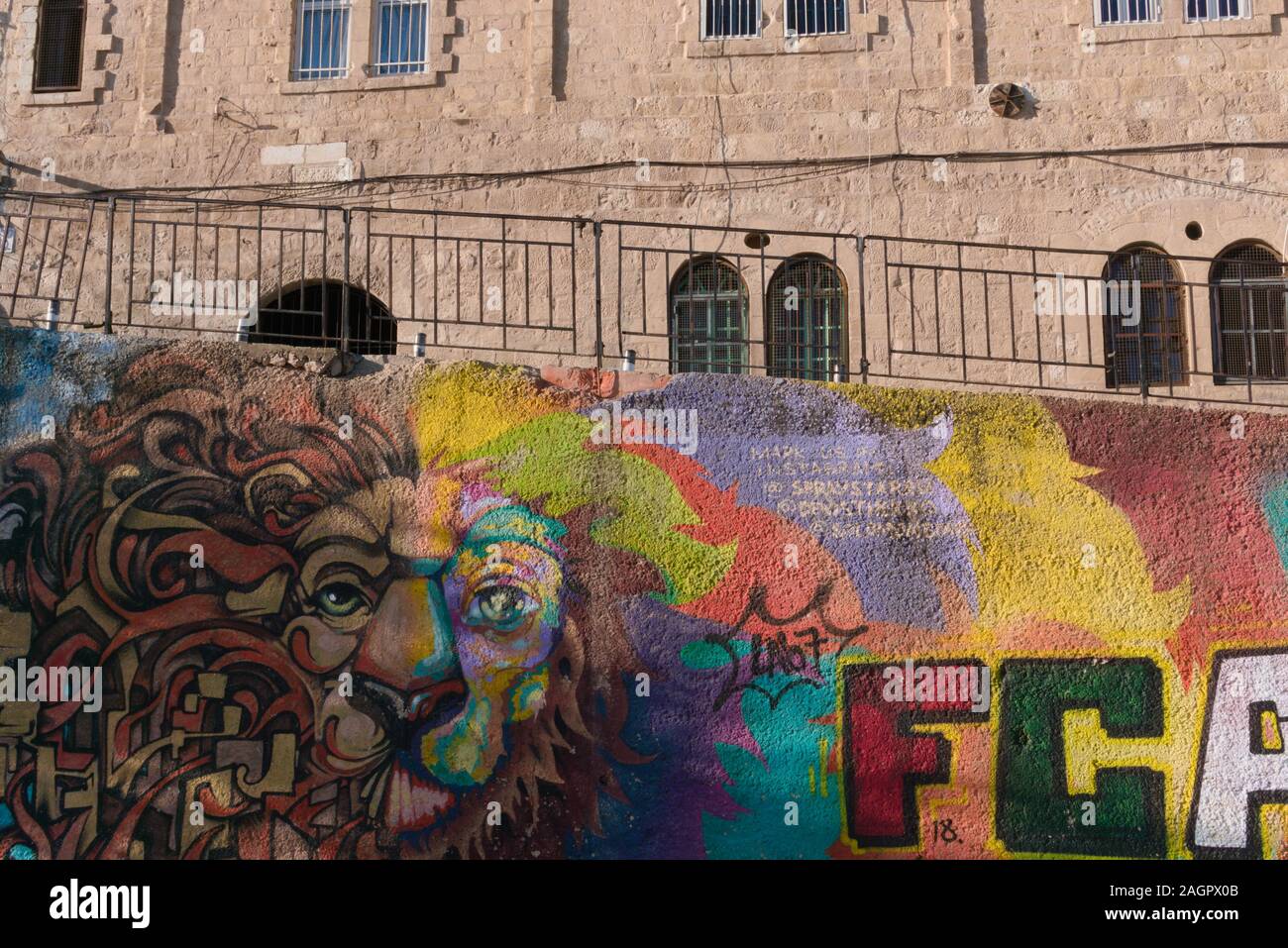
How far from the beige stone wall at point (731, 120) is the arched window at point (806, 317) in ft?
0.63

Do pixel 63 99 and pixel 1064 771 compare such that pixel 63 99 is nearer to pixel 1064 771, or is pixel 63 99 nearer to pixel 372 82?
pixel 372 82

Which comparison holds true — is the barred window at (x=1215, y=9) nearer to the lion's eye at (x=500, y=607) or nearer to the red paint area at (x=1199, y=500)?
the red paint area at (x=1199, y=500)

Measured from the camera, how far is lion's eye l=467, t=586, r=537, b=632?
866cm

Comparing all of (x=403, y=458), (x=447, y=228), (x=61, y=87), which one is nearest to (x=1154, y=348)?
(x=447, y=228)

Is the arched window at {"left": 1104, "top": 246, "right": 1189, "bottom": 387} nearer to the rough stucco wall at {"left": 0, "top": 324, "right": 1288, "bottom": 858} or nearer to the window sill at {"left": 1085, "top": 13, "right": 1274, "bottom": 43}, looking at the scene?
the window sill at {"left": 1085, "top": 13, "right": 1274, "bottom": 43}

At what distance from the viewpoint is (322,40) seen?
46.3 feet

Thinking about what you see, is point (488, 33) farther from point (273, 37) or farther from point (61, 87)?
point (61, 87)

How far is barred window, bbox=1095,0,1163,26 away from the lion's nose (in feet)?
29.1

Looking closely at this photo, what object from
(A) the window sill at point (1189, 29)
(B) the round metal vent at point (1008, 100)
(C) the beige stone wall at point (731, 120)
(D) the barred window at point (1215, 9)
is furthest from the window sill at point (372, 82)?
(D) the barred window at point (1215, 9)

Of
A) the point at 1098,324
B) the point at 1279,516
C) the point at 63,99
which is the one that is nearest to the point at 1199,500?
the point at 1279,516

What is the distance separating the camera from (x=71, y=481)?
859cm

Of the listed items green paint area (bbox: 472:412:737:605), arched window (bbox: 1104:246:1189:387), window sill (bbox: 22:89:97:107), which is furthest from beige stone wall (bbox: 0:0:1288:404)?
green paint area (bbox: 472:412:737:605)

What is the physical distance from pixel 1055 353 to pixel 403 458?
6557 millimetres

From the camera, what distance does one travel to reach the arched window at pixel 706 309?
13.2m
